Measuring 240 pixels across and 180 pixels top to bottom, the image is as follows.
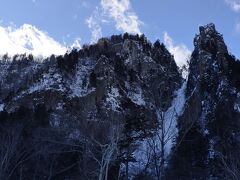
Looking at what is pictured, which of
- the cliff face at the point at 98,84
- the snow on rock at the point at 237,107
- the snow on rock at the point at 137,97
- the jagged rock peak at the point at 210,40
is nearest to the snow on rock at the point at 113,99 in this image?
the cliff face at the point at 98,84

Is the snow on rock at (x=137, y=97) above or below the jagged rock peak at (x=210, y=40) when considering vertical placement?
below

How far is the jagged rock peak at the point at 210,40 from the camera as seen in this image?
287ft

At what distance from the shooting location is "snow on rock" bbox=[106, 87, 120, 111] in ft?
255

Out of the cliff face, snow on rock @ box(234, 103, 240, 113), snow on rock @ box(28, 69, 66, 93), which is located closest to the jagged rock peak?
the cliff face

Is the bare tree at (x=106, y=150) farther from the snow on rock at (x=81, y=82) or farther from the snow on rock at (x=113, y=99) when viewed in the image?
the snow on rock at (x=81, y=82)

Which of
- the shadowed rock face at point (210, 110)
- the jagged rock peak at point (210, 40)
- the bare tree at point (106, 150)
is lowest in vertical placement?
the bare tree at point (106, 150)

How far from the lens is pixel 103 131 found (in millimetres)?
38875

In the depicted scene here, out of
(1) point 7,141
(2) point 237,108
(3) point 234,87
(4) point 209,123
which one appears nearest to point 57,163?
(1) point 7,141

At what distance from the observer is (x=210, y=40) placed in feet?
293

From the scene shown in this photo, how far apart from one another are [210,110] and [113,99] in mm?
19449

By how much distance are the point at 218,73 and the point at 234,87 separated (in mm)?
6511

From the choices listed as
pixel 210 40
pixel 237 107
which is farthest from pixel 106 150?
pixel 210 40

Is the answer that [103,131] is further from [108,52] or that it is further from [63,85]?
[108,52]

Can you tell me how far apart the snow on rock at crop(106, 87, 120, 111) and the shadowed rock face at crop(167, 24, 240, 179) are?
13.4m
